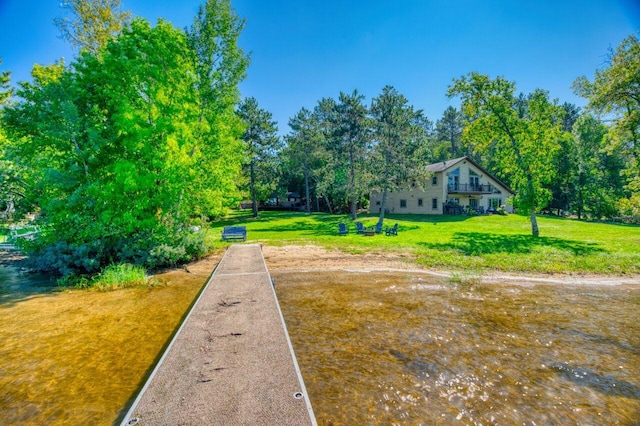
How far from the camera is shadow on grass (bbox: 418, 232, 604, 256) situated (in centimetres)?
1496

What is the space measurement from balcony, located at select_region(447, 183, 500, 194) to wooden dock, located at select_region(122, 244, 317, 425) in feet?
119

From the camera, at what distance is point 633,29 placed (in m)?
16.3

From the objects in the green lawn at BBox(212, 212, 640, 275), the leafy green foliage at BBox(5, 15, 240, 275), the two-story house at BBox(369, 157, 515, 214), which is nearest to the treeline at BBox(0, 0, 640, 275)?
the leafy green foliage at BBox(5, 15, 240, 275)

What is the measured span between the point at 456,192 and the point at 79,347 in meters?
39.7

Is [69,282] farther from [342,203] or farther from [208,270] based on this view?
[342,203]

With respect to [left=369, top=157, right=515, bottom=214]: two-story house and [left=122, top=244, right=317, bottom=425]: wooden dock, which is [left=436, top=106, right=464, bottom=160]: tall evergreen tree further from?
[left=122, top=244, right=317, bottom=425]: wooden dock

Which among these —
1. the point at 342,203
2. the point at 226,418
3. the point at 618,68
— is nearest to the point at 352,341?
the point at 226,418

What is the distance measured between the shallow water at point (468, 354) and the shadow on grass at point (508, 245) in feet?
18.7

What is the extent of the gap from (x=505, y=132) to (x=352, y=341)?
73.2 feet

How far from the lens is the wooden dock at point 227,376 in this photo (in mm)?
3441

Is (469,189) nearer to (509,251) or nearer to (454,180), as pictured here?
(454,180)

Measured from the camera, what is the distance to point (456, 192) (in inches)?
1478

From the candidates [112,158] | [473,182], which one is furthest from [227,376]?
[473,182]

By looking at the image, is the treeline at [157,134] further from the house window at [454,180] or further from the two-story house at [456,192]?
the house window at [454,180]
